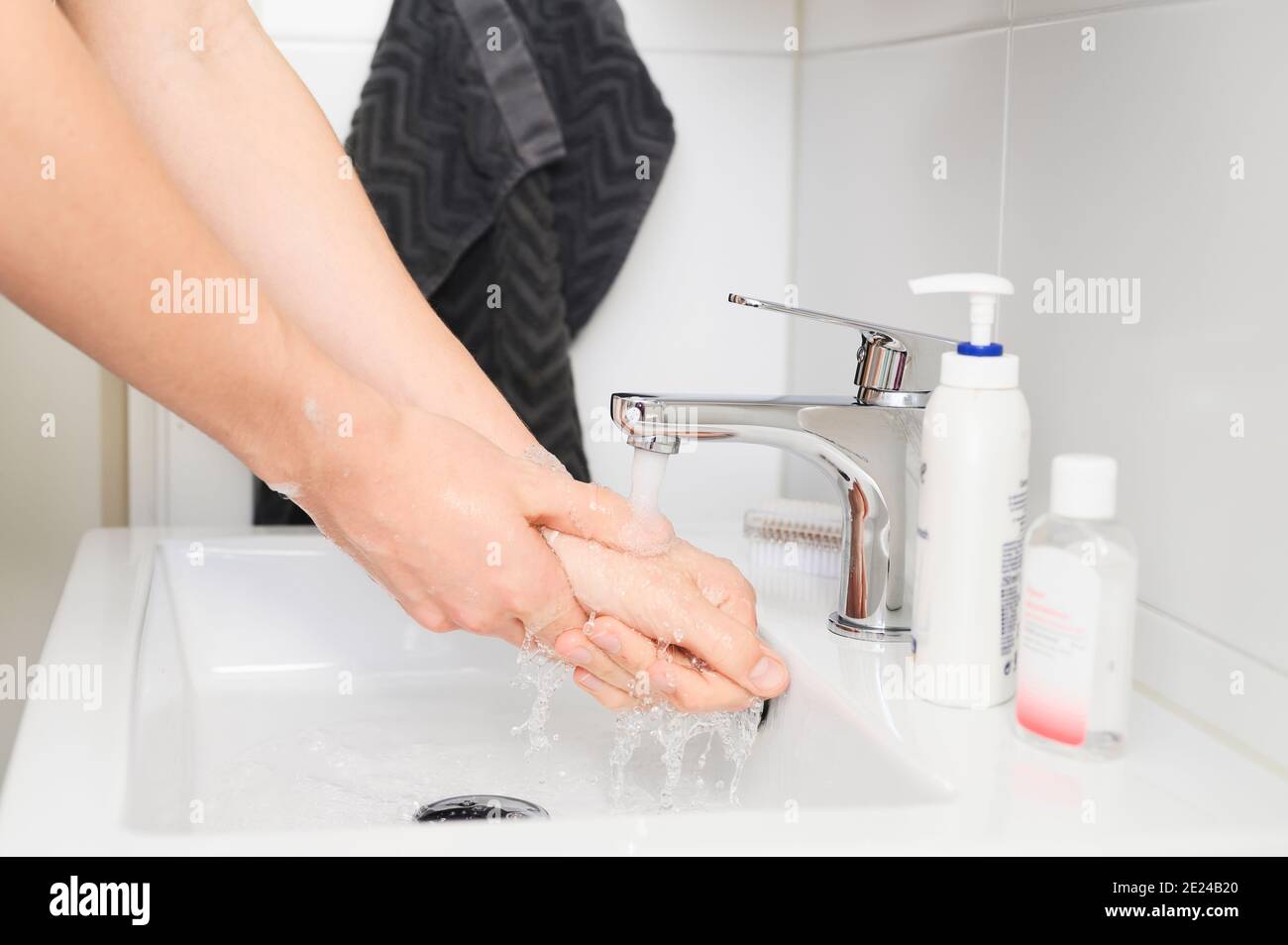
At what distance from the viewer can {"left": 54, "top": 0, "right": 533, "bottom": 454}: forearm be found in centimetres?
75

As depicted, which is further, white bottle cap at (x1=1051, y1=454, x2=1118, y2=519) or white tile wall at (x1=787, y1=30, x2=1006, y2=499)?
white tile wall at (x1=787, y1=30, x2=1006, y2=499)

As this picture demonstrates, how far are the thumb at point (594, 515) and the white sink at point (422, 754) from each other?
0.33 ft

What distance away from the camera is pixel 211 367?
54 centimetres

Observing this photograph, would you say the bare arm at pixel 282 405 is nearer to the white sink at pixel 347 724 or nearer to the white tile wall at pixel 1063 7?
the white sink at pixel 347 724

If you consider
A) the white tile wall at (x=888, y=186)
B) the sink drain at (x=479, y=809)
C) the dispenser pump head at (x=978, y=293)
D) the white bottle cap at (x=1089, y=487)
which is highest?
the white tile wall at (x=888, y=186)

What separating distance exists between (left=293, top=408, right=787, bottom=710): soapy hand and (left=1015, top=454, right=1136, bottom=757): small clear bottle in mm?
183

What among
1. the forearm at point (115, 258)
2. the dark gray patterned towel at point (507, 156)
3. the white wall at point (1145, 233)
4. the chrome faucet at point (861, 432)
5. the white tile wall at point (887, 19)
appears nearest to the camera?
the forearm at point (115, 258)

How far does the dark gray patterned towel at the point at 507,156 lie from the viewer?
1.04 meters

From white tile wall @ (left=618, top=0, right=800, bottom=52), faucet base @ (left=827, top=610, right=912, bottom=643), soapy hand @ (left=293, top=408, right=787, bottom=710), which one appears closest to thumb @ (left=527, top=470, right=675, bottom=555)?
soapy hand @ (left=293, top=408, right=787, bottom=710)

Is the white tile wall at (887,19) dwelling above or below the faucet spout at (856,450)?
above

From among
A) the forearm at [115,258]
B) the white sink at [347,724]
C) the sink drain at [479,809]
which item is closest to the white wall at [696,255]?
the white sink at [347,724]

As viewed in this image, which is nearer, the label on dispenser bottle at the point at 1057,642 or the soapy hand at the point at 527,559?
the label on dispenser bottle at the point at 1057,642

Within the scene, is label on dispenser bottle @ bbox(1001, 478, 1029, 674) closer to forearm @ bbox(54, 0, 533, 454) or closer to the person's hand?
the person's hand
